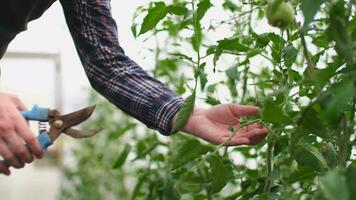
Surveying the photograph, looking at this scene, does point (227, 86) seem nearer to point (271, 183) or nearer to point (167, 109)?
point (167, 109)

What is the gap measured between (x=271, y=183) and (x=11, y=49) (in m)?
4.98

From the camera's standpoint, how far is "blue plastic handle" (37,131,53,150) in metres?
1.27

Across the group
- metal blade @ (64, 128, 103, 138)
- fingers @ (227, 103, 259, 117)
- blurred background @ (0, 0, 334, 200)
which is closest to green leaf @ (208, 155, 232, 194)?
fingers @ (227, 103, 259, 117)

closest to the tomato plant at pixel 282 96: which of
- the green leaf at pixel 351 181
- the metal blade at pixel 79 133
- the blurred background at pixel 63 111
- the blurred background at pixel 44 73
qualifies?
the green leaf at pixel 351 181

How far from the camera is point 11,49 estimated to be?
567 cm

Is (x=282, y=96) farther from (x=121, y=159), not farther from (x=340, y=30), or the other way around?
(x=121, y=159)

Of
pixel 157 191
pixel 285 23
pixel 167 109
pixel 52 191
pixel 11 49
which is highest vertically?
pixel 285 23

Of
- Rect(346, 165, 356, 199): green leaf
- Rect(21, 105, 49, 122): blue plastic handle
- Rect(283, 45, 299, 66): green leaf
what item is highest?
Rect(283, 45, 299, 66): green leaf

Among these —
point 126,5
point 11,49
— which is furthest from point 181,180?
point 11,49

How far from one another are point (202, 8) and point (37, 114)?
54 centimetres

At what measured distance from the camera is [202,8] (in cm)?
90

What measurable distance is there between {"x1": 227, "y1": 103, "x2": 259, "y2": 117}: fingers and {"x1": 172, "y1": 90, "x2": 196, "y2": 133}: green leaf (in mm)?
79

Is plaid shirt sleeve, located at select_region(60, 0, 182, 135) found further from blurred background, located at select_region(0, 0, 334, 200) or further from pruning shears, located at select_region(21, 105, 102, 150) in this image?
blurred background, located at select_region(0, 0, 334, 200)

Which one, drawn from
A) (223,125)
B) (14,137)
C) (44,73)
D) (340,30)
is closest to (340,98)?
(340,30)
